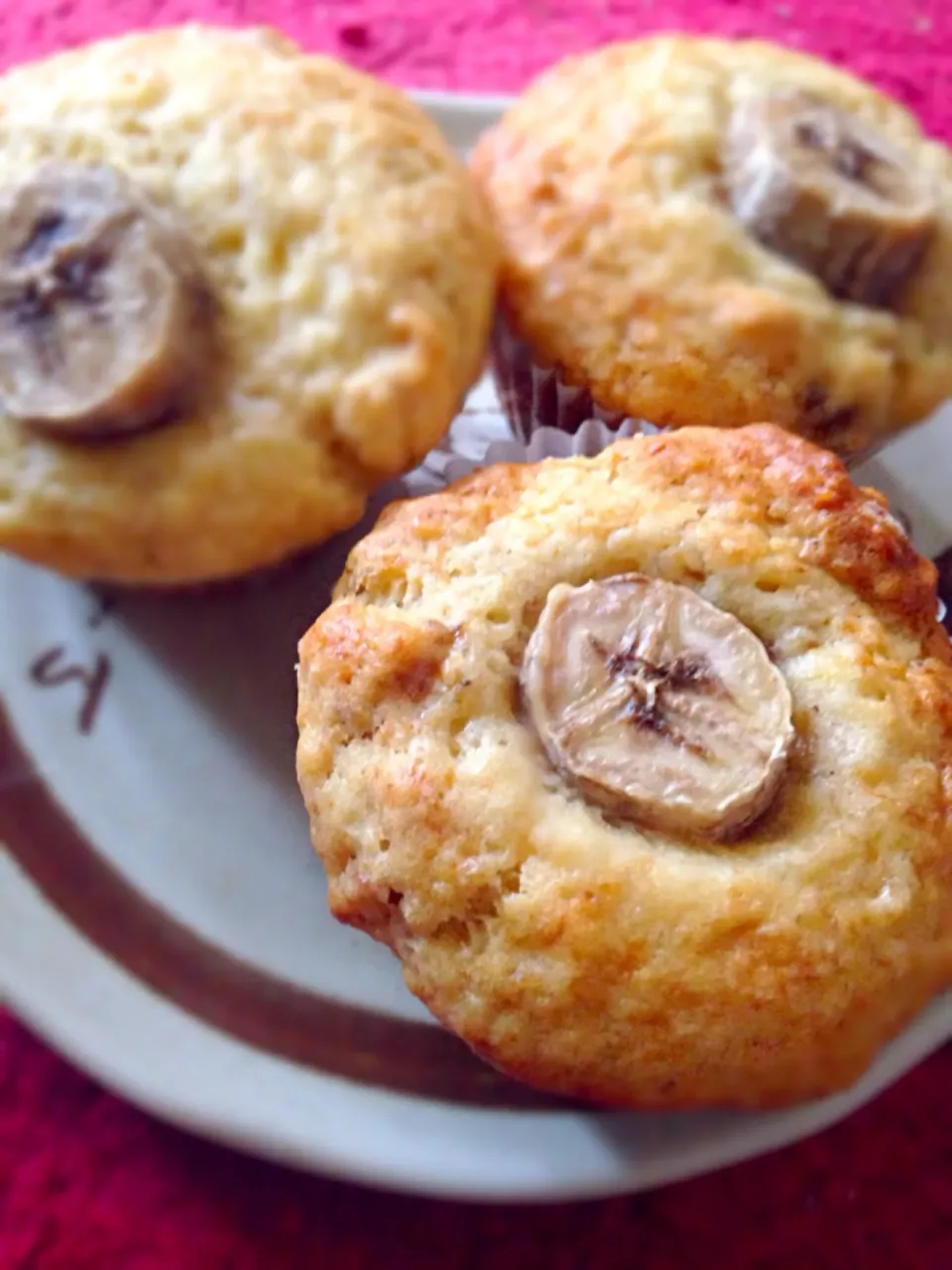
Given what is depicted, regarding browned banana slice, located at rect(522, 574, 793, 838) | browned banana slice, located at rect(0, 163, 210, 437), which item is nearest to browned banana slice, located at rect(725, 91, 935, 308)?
browned banana slice, located at rect(522, 574, 793, 838)

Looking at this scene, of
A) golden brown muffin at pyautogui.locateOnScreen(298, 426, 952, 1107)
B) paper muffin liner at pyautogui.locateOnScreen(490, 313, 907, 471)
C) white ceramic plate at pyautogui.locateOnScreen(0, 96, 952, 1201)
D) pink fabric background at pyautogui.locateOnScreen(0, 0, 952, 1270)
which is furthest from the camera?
paper muffin liner at pyautogui.locateOnScreen(490, 313, 907, 471)

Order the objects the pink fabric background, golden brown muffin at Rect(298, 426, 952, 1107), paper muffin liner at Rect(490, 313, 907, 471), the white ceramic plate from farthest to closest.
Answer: paper muffin liner at Rect(490, 313, 907, 471) < the pink fabric background < the white ceramic plate < golden brown muffin at Rect(298, 426, 952, 1107)

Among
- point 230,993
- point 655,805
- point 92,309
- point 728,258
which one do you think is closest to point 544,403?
point 728,258

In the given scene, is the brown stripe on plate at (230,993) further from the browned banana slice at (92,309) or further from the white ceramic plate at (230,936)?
the browned banana slice at (92,309)

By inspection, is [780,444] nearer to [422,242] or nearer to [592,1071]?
[422,242]

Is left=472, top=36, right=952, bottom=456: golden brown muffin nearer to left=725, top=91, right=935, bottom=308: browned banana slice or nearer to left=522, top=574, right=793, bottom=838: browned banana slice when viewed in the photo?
left=725, top=91, right=935, bottom=308: browned banana slice

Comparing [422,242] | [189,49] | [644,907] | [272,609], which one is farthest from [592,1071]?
[189,49]
